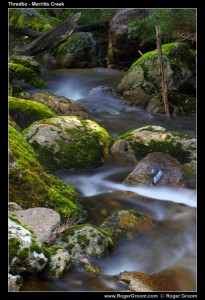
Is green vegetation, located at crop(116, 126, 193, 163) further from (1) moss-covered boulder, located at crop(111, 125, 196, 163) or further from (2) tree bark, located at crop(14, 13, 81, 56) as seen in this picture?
(2) tree bark, located at crop(14, 13, 81, 56)

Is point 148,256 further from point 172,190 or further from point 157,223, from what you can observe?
point 172,190

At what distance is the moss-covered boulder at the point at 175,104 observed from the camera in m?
12.0

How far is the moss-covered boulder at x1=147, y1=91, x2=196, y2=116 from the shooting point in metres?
12.0

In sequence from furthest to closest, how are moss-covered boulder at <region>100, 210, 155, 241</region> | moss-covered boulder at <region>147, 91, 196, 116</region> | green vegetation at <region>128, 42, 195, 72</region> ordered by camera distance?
green vegetation at <region>128, 42, 195, 72</region> < moss-covered boulder at <region>147, 91, 196, 116</region> < moss-covered boulder at <region>100, 210, 155, 241</region>

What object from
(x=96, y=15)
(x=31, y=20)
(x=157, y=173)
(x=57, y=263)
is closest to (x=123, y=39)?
(x=96, y=15)

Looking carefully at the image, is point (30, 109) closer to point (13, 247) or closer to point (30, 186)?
point (30, 186)

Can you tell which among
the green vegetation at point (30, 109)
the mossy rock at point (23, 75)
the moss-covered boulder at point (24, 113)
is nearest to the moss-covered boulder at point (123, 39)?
the mossy rock at point (23, 75)

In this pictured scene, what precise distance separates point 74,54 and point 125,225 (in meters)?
16.0

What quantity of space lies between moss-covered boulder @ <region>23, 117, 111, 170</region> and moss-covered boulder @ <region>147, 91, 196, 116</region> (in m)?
4.63

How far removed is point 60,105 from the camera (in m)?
11.5

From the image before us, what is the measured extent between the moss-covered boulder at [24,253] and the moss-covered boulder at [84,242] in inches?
24.5

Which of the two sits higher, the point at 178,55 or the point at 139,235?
the point at 178,55

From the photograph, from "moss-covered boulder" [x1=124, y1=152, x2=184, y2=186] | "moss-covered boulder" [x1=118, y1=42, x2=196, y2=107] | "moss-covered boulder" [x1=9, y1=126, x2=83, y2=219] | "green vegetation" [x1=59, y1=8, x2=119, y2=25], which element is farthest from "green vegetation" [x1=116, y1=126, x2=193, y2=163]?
"green vegetation" [x1=59, y1=8, x2=119, y2=25]
